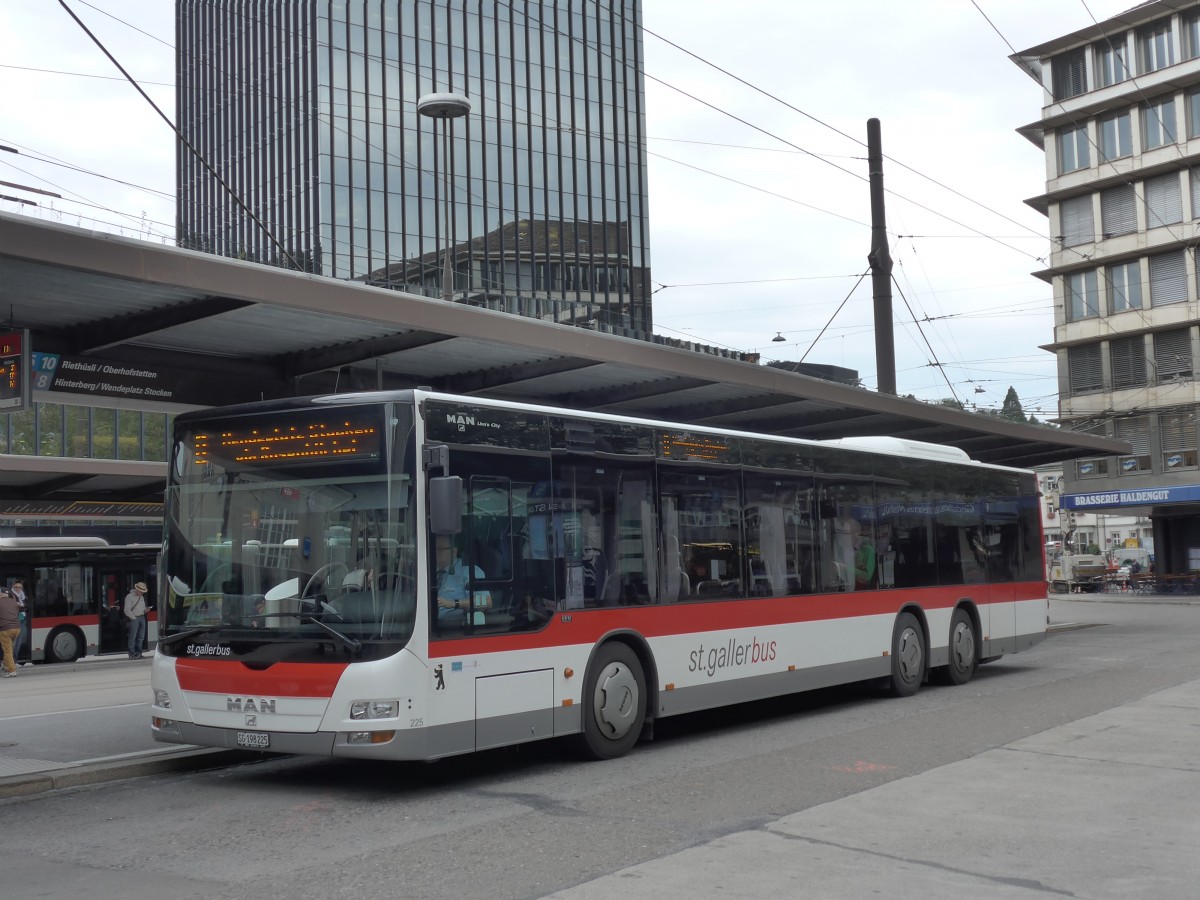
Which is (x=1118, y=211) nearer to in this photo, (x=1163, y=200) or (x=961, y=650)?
(x=1163, y=200)

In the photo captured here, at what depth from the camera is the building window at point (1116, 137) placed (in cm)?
5697

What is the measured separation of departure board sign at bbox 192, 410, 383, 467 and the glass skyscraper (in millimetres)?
49506

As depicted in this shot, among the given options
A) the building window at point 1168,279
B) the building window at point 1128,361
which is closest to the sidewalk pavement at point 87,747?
the building window at point 1168,279

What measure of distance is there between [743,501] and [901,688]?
4.07 meters

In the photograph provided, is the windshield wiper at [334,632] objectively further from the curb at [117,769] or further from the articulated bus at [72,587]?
the articulated bus at [72,587]

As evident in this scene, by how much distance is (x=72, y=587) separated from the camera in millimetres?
30953

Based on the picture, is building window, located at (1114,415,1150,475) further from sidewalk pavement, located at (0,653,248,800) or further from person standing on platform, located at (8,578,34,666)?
sidewalk pavement, located at (0,653,248,800)

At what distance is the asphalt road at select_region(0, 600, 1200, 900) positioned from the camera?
6.46 m

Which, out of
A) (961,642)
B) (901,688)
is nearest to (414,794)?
(901,688)

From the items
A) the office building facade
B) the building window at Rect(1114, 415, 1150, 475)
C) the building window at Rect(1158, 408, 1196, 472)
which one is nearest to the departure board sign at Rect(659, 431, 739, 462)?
the office building facade

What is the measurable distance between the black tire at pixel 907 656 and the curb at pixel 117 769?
749 centimetres

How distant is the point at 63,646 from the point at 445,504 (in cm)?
2535

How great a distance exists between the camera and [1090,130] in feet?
193

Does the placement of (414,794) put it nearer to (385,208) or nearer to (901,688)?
(901,688)
